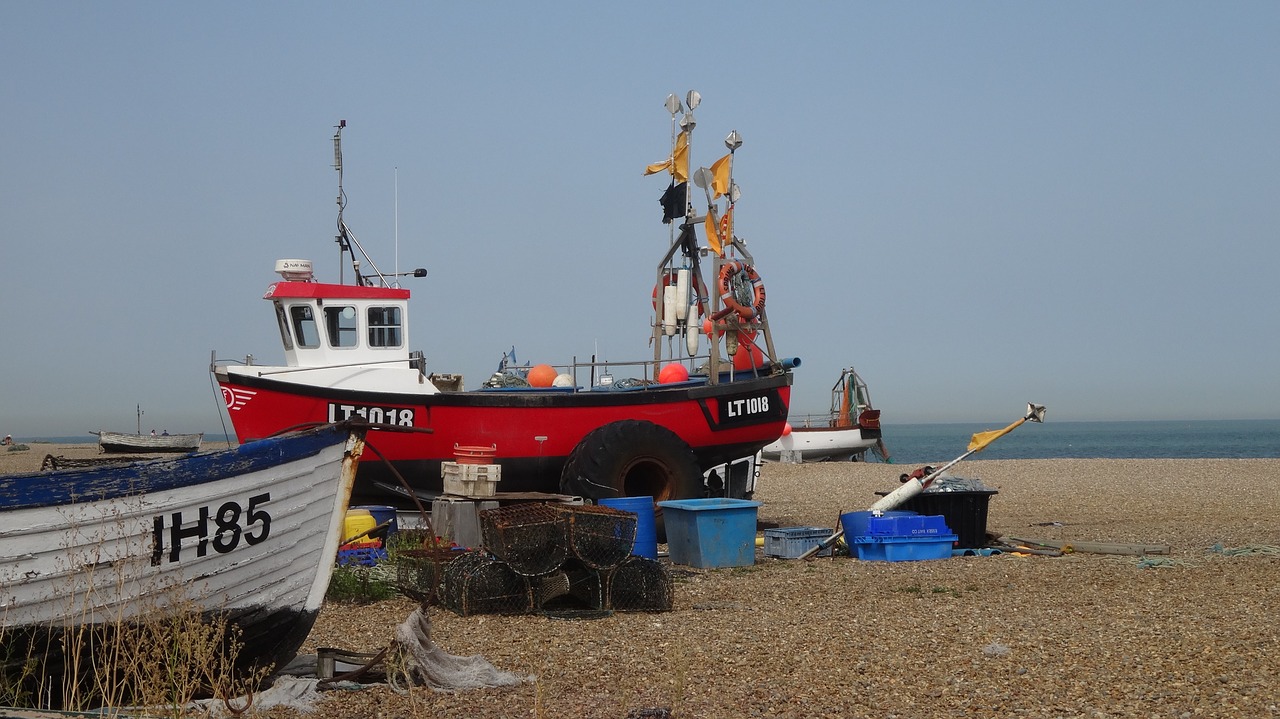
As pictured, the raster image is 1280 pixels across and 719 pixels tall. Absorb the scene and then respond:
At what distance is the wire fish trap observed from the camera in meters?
9.20

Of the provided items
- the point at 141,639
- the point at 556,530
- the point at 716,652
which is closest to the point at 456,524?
the point at 556,530

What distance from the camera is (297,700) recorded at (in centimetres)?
645

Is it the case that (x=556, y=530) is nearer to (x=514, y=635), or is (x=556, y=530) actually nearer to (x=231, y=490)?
(x=514, y=635)

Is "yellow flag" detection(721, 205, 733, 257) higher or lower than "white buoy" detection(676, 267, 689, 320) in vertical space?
higher

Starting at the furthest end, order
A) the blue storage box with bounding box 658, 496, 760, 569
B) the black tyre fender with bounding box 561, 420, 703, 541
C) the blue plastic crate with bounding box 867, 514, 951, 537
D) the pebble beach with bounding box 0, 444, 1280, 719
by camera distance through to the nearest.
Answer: the black tyre fender with bounding box 561, 420, 703, 541, the blue plastic crate with bounding box 867, 514, 951, 537, the blue storage box with bounding box 658, 496, 760, 569, the pebble beach with bounding box 0, 444, 1280, 719

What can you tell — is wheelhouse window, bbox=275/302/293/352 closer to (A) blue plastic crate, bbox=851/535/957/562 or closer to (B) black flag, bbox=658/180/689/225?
(B) black flag, bbox=658/180/689/225

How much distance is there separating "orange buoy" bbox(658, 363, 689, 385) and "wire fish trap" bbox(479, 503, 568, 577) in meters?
6.72

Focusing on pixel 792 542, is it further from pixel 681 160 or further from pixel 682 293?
pixel 681 160

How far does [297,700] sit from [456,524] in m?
5.15

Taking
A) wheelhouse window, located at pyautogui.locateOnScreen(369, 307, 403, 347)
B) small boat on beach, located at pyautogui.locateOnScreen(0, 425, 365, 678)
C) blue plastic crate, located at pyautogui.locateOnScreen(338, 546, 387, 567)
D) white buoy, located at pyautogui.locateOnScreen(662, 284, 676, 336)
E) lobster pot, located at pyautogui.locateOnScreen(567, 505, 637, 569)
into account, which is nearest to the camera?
small boat on beach, located at pyautogui.locateOnScreen(0, 425, 365, 678)

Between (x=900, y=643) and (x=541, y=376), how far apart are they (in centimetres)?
888

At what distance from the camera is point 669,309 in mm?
16953

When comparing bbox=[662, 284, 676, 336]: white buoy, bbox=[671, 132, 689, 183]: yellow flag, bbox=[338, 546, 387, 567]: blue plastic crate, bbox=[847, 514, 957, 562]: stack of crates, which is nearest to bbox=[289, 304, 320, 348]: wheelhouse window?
bbox=[338, 546, 387, 567]: blue plastic crate

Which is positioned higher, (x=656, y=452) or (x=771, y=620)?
(x=656, y=452)
